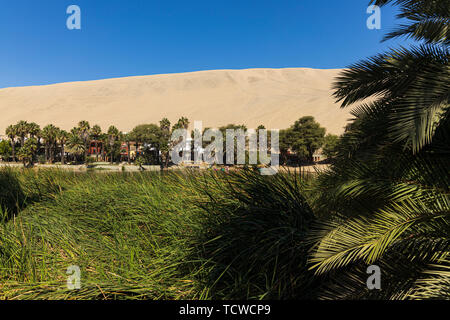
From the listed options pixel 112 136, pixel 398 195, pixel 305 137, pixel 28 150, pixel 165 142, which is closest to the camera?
pixel 398 195

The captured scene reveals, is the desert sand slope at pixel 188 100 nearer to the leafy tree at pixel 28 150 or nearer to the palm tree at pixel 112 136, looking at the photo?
the palm tree at pixel 112 136

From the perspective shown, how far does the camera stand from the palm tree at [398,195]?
8.63 ft

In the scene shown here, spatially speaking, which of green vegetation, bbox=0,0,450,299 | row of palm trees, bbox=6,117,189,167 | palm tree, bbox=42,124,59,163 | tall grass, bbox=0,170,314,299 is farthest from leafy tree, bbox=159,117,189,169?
green vegetation, bbox=0,0,450,299

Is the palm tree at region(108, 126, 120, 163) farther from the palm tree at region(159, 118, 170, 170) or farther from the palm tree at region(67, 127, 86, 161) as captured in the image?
the palm tree at region(159, 118, 170, 170)

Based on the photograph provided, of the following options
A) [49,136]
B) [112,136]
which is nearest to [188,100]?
[112,136]

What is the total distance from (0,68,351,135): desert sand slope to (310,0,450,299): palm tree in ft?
258

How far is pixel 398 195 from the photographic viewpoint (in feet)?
9.21

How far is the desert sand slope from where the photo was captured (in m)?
99.5

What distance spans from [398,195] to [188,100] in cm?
12353

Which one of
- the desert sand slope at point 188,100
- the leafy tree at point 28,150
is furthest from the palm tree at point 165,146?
the desert sand slope at point 188,100

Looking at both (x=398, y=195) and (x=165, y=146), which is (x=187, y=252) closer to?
(x=398, y=195)

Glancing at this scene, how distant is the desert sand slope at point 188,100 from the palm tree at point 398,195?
7869 centimetres

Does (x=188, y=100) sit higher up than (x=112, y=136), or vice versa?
(x=188, y=100)
